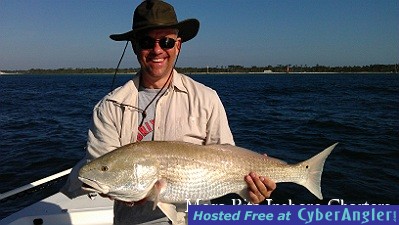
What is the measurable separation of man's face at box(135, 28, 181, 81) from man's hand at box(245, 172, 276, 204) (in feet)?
4.42

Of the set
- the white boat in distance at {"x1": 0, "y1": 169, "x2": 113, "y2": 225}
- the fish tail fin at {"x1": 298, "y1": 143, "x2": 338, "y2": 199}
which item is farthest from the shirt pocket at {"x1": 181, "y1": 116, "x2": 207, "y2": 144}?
the white boat in distance at {"x1": 0, "y1": 169, "x2": 113, "y2": 225}

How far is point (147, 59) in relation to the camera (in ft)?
11.5

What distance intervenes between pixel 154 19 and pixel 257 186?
1889 mm

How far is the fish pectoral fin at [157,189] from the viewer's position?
3129mm

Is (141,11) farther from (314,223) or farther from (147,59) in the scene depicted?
(314,223)

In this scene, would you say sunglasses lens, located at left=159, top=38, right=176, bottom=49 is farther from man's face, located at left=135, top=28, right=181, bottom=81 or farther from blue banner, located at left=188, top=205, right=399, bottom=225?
blue banner, located at left=188, top=205, right=399, bottom=225

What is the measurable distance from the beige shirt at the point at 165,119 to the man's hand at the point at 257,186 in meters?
0.46

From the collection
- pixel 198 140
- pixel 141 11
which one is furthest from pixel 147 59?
pixel 198 140

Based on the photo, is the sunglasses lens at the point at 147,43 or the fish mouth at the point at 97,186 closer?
the fish mouth at the point at 97,186

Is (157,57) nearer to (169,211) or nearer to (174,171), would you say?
(174,171)

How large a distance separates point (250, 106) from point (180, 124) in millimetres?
25107

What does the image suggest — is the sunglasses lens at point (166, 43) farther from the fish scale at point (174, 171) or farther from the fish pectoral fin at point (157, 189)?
the fish pectoral fin at point (157, 189)

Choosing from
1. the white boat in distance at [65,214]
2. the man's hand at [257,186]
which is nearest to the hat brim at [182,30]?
the man's hand at [257,186]

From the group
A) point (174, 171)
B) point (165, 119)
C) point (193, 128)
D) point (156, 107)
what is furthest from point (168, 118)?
point (174, 171)
